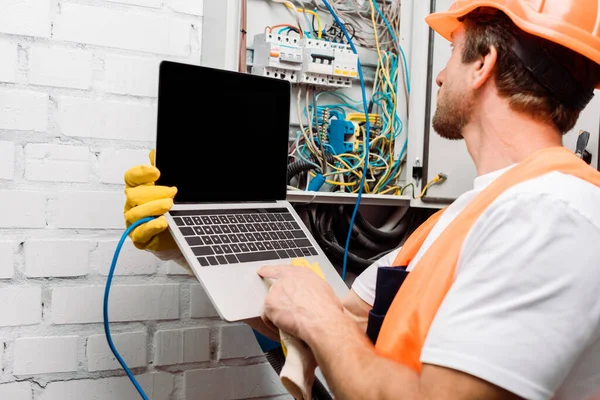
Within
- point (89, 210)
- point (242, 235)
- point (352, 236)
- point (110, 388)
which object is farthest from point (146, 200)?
point (352, 236)

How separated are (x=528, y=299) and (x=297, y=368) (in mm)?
379

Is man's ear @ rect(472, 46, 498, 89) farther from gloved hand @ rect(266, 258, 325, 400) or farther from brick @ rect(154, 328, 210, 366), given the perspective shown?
brick @ rect(154, 328, 210, 366)

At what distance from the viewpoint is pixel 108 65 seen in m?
1.39

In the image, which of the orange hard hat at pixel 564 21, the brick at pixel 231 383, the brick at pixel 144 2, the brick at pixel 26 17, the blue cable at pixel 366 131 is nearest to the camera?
the orange hard hat at pixel 564 21

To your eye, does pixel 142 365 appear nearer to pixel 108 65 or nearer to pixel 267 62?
pixel 108 65

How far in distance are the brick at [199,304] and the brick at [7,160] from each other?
1.66ft

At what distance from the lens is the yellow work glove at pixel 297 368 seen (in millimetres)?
902

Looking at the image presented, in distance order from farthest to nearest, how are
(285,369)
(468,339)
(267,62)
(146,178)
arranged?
(267,62), (146,178), (285,369), (468,339)

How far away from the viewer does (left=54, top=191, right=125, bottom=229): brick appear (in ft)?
4.45

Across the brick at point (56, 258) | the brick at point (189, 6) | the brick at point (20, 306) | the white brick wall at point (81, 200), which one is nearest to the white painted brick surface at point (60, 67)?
the white brick wall at point (81, 200)

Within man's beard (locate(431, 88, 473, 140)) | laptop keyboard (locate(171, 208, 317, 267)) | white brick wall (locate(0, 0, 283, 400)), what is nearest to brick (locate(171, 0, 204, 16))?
white brick wall (locate(0, 0, 283, 400))

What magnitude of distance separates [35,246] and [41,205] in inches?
3.7

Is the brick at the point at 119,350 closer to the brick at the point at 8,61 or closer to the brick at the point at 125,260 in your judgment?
the brick at the point at 125,260

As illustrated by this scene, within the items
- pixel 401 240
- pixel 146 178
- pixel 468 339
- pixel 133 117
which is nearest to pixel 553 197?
pixel 468 339
